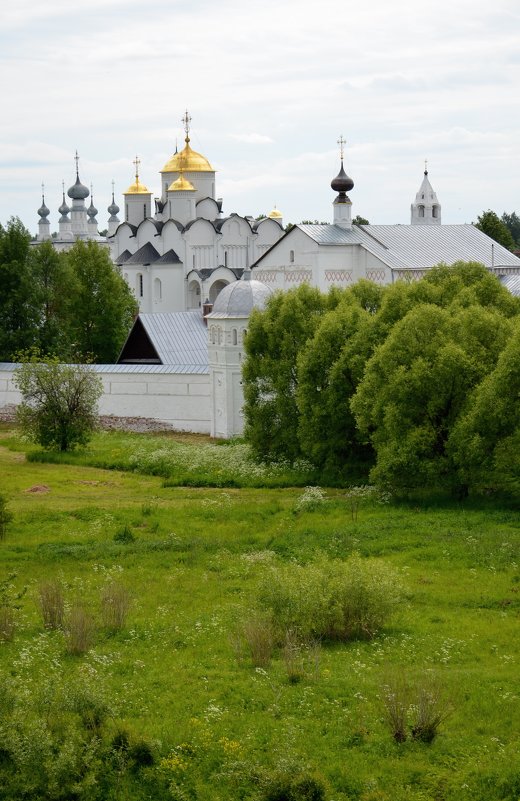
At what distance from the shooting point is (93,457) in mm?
22469

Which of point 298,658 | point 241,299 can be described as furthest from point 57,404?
point 298,658

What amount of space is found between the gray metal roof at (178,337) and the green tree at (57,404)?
15.6 feet

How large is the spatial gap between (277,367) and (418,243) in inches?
604

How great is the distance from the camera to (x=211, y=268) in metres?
43.6

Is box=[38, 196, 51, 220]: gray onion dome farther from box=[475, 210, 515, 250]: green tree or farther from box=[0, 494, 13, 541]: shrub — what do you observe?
box=[0, 494, 13, 541]: shrub

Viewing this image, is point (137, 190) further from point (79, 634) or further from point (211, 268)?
point (79, 634)

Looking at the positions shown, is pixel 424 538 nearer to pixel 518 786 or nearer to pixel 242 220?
pixel 518 786

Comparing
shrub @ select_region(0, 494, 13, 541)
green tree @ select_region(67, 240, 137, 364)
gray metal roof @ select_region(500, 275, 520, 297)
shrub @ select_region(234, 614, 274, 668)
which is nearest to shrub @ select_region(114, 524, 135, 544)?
shrub @ select_region(0, 494, 13, 541)

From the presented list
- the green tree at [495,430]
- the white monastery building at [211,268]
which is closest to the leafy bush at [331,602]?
the green tree at [495,430]

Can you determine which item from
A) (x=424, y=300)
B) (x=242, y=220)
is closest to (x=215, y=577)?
(x=424, y=300)

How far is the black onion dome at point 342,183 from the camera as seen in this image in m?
35.1

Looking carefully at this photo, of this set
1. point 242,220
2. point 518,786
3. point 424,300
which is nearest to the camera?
point 518,786

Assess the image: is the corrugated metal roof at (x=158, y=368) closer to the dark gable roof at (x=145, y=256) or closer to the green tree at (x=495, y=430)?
the green tree at (x=495, y=430)

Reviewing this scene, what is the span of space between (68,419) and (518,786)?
15.1 metres
